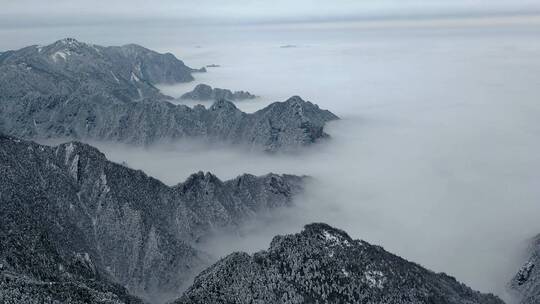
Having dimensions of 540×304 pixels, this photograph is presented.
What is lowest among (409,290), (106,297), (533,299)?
(533,299)

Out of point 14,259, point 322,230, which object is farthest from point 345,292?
point 14,259

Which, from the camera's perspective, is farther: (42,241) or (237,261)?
(42,241)

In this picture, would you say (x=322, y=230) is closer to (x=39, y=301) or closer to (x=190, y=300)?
(x=190, y=300)

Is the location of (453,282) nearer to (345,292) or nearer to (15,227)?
(345,292)

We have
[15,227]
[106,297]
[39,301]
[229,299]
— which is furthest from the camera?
[15,227]

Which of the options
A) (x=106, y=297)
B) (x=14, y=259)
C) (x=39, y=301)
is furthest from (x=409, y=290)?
(x=14, y=259)

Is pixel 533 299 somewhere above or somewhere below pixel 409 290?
below

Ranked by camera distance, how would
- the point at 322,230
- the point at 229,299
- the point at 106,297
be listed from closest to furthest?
the point at 106,297 < the point at 229,299 < the point at 322,230
